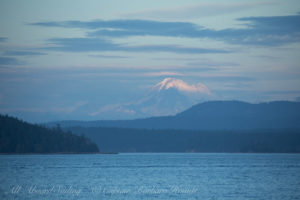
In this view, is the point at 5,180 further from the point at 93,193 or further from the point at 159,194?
the point at 159,194

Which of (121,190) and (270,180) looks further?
(270,180)

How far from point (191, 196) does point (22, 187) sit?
2248cm

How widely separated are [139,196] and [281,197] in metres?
15.3

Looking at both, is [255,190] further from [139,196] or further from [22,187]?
[22,187]

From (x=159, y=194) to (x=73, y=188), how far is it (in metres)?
13.7

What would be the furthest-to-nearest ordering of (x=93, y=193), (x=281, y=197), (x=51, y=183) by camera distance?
1. (x=51, y=183)
2. (x=93, y=193)
3. (x=281, y=197)

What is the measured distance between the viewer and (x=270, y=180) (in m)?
84.2

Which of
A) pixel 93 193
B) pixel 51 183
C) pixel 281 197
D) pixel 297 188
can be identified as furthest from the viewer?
pixel 51 183

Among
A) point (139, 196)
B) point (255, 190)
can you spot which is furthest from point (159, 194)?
point (255, 190)

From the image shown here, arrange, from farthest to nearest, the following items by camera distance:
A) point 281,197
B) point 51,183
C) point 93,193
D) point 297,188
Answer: point 51,183, point 297,188, point 93,193, point 281,197

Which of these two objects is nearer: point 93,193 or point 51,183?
point 93,193

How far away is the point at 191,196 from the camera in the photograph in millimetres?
63406

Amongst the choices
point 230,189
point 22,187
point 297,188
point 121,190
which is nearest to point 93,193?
point 121,190

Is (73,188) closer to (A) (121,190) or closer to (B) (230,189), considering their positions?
(A) (121,190)
